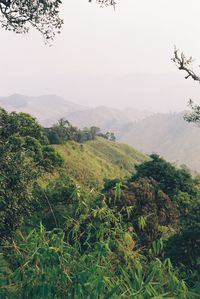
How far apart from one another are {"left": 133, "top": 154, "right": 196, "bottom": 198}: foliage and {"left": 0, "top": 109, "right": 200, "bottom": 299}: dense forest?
11cm

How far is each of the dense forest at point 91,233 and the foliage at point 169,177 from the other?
0.11m

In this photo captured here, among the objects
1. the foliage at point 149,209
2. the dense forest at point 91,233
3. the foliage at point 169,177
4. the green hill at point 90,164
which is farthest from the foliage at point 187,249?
the green hill at point 90,164

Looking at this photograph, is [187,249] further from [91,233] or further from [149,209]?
[91,233]

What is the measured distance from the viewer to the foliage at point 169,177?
157 feet

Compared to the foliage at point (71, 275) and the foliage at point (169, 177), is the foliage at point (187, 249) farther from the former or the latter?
the foliage at point (71, 275)

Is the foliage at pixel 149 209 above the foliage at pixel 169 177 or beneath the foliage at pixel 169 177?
beneath

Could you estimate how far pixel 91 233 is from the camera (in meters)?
10.2

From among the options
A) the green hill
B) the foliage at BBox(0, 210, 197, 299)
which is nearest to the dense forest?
the foliage at BBox(0, 210, 197, 299)

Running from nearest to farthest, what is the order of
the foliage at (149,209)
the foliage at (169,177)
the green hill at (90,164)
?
the foliage at (149,209) < the foliage at (169,177) < the green hill at (90,164)

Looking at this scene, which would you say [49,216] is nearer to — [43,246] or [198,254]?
[198,254]

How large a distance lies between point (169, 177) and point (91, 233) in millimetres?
39087

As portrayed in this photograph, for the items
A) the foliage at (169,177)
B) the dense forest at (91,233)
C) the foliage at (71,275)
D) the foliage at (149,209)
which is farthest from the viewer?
the foliage at (169,177)

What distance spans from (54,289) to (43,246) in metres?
0.80

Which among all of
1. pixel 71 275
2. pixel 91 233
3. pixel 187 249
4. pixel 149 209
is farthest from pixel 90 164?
pixel 71 275
